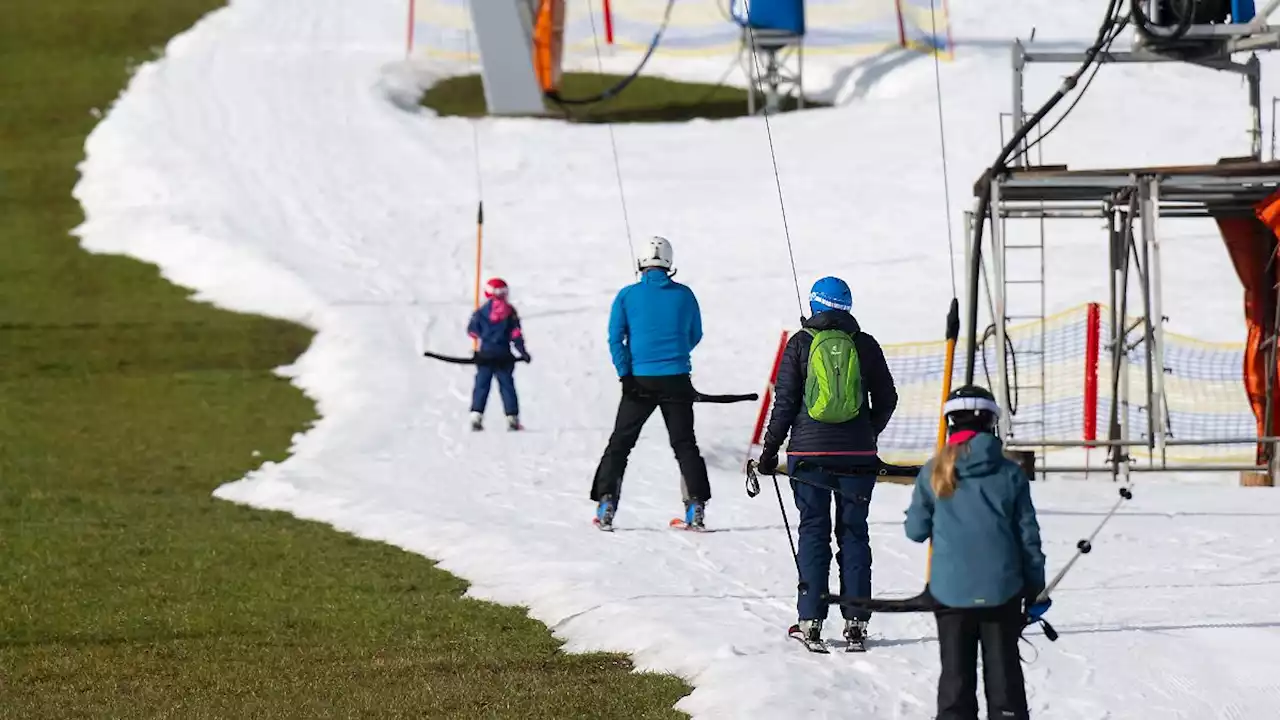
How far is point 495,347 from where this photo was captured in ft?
68.0

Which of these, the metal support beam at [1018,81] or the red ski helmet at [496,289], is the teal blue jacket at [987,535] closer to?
the metal support beam at [1018,81]

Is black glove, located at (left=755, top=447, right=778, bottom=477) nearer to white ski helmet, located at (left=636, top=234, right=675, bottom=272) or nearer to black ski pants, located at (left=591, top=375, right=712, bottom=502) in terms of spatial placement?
black ski pants, located at (left=591, top=375, right=712, bottom=502)

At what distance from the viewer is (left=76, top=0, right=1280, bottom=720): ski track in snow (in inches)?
388

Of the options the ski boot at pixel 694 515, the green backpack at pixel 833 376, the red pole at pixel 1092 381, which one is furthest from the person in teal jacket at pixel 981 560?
the red pole at pixel 1092 381

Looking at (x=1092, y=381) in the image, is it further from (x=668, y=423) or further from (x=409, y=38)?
(x=409, y=38)

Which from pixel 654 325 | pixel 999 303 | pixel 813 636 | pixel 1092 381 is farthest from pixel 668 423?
pixel 1092 381

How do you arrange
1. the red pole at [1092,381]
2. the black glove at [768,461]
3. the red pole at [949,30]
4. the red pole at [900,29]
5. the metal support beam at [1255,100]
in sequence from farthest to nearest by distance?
the red pole at [900,29], the red pole at [949,30], the red pole at [1092,381], the metal support beam at [1255,100], the black glove at [768,461]

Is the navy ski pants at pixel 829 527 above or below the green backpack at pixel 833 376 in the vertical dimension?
below

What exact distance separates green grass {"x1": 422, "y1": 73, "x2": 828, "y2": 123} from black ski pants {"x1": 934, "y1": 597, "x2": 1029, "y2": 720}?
1342 inches

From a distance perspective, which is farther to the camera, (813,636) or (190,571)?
(190,571)

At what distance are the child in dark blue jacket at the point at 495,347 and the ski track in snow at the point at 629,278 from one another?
47 centimetres

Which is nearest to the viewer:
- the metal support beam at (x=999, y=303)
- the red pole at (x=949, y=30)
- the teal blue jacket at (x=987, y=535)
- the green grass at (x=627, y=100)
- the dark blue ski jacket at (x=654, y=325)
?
the teal blue jacket at (x=987, y=535)

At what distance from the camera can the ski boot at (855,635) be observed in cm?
933

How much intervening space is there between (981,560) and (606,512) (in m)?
6.69
